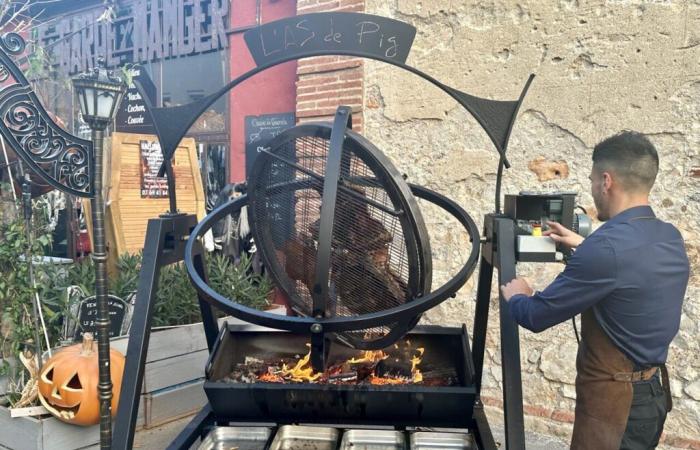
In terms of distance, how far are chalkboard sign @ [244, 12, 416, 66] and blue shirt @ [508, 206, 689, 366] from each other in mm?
1116

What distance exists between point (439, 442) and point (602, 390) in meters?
0.72

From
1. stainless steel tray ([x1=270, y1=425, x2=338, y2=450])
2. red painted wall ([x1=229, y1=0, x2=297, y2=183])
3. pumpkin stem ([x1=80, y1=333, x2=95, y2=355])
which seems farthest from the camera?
red painted wall ([x1=229, y1=0, x2=297, y2=183])

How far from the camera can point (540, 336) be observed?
3730mm

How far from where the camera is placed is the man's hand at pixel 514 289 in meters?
2.01

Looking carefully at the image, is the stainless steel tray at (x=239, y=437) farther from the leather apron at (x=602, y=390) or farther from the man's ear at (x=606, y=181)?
the man's ear at (x=606, y=181)

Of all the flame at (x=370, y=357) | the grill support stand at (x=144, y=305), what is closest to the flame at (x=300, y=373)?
the flame at (x=370, y=357)

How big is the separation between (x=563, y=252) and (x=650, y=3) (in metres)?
2.28

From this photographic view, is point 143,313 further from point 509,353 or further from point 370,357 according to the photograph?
point 509,353

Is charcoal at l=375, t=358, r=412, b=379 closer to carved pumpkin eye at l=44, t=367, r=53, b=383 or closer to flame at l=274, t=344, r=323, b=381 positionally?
flame at l=274, t=344, r=323, b=381

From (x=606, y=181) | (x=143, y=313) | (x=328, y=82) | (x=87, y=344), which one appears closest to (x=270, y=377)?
(x=143, y=313)

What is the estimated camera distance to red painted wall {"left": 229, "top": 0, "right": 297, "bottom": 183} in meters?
5.14

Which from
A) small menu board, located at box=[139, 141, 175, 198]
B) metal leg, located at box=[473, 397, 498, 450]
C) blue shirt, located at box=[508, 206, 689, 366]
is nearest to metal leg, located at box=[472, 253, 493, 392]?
metal leg, located at box=[473, 397, 498, 450]

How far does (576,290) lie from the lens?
6.40 feet

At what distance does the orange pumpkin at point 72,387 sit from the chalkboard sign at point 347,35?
226 centimetres
